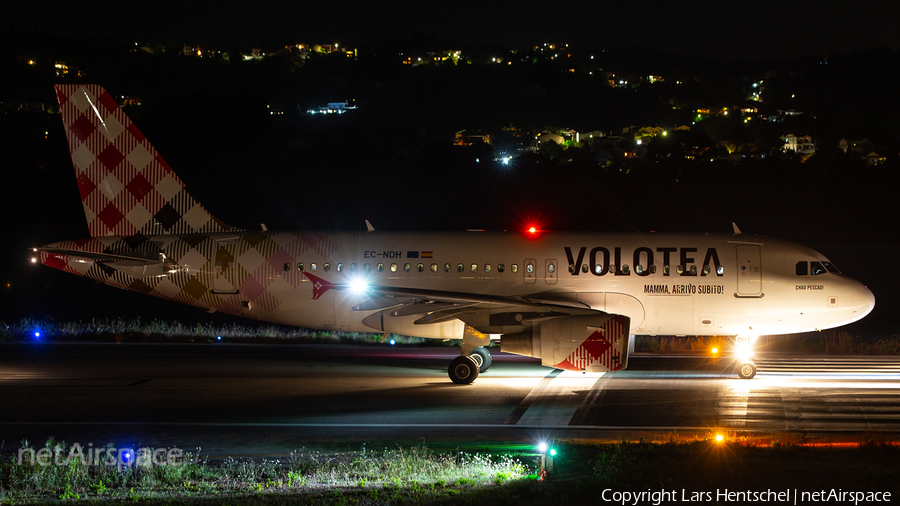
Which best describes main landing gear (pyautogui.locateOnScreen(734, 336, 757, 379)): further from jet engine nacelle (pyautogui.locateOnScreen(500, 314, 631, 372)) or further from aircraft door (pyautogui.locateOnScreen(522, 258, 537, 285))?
aircraft door (pyautogui.locateOnScreen(522, 258, 537, 285))

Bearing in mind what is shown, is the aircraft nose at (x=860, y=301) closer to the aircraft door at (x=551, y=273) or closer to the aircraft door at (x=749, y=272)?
the aircraft door at (x=749, y=272)

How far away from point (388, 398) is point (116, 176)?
10.3 metres

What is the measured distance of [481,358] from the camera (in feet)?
59.7

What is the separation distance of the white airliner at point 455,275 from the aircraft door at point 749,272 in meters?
0.03

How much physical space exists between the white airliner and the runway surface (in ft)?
4.06

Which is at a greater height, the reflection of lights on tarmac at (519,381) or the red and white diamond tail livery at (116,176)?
the red and white diamond tail livery at (116,176)

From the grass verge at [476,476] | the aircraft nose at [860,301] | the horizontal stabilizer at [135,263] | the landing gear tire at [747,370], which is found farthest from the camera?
the horizontal stabilizer at [135,263]

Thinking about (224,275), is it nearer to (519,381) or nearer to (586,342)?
(519,381)

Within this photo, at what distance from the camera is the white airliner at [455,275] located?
18.1 meters

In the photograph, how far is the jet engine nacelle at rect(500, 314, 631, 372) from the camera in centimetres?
1642

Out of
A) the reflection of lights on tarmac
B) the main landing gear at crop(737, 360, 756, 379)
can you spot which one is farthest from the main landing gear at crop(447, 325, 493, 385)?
the main landing gear at crop(737, 360, 756, 379)

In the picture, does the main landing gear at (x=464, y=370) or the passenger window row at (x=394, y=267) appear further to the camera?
the passenger window row at (x=394, y=267)

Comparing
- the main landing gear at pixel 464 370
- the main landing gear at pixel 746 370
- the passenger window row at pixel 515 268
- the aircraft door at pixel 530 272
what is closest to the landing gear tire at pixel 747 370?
the main landing gear at pixel 746 370

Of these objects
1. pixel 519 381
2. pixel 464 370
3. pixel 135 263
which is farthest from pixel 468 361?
pixel 135 263
